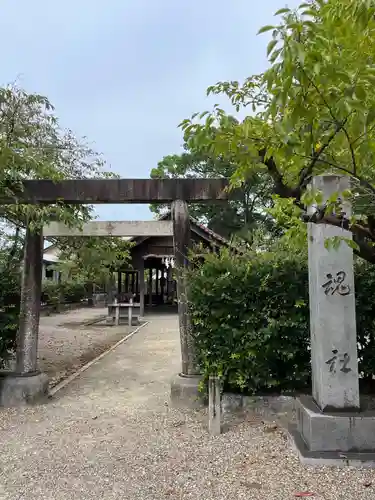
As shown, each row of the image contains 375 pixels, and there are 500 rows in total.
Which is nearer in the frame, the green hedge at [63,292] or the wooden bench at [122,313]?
the wooden bench at [122,313]

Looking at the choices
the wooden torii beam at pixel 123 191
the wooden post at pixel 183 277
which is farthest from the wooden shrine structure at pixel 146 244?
the wooden torii beam at pixel 123 191

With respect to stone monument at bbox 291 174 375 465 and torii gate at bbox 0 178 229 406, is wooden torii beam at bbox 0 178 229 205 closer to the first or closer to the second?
torii gate at bbox 0 178 229 406

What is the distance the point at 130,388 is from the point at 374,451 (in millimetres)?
3597

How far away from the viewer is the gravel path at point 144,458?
2947 millimetres

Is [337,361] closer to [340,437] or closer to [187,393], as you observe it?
[340,437]

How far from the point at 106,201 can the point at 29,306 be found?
5.53 ft

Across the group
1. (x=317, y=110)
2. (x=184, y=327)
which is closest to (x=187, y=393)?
(x=184, y=327)

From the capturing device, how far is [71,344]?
10156 millimetres

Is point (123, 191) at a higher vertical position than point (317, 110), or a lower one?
higher

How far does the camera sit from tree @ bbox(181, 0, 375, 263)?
1.63 m

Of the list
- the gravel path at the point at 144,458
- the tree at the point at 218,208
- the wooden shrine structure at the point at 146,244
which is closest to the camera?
the gravel path at the point at 144,458

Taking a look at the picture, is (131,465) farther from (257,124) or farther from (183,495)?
(257,124)

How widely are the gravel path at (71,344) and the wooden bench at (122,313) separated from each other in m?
0.44

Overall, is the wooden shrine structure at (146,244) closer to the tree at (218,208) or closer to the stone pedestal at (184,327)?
the stone pedestal at (184,327)
